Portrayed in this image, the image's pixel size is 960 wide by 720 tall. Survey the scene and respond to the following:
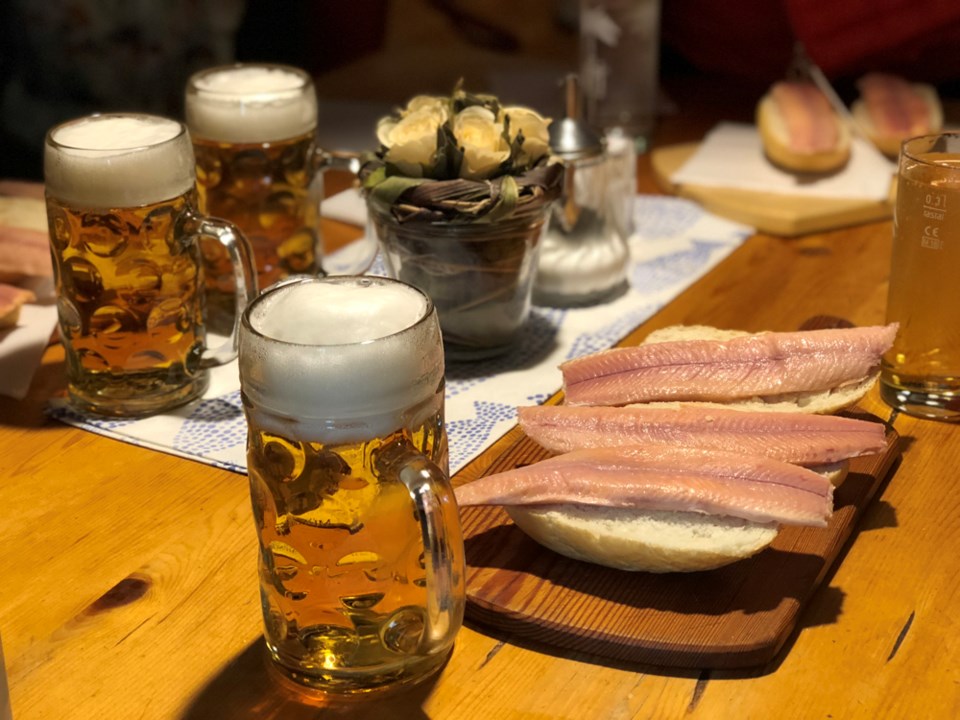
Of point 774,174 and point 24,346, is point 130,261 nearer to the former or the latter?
point 24,346

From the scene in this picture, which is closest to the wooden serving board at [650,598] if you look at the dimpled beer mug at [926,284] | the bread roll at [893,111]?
the dimpled beer mug at [926,284]

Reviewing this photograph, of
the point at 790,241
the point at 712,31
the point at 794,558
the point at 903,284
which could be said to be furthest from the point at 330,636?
the point at 712,31

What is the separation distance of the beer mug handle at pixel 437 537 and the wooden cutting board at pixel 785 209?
1165mm

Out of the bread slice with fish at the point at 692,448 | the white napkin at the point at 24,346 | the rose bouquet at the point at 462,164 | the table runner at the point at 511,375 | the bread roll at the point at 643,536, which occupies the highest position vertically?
the rose bouquet at the point at 462,164

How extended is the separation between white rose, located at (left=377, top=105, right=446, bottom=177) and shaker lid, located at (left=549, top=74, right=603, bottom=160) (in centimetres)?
26

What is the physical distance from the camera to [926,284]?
1.28 metres

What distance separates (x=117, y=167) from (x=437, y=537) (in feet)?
2.04

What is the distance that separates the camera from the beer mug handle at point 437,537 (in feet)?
2.61

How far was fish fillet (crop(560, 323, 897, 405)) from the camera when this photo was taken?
1.14m

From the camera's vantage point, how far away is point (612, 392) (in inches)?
45.0

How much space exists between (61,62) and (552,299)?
3.57 feet

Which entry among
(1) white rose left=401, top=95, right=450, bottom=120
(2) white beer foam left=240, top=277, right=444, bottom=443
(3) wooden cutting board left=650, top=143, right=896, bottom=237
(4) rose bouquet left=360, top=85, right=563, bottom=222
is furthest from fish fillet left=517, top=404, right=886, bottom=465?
(3) wooden cutting board left=650, top=143, right=896, bottom=237

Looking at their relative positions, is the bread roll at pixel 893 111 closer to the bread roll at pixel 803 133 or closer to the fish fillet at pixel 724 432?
the bread roll at pixel 803 133

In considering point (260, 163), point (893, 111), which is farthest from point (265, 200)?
point (893, 111)
